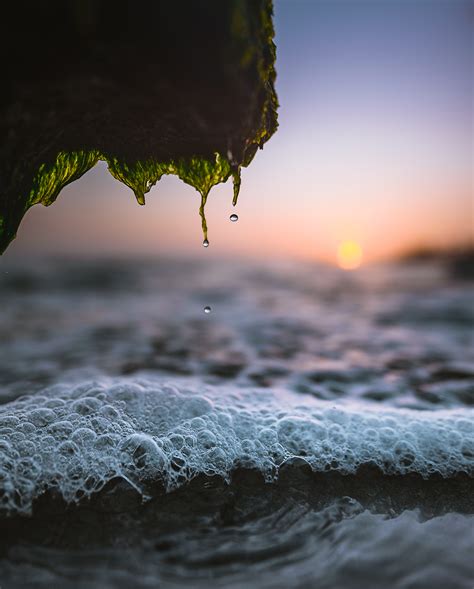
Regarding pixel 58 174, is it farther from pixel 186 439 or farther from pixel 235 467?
pixel 235 467

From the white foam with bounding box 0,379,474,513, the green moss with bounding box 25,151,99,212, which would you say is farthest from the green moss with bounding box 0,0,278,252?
the white foam with bounding box 0,379,474,513

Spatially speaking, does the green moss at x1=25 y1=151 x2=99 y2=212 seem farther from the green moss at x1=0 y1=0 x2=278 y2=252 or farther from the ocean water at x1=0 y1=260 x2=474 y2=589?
the ocean water at x1=0 y1=260 x2=474 y2=589

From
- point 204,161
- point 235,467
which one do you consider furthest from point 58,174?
point 235,467

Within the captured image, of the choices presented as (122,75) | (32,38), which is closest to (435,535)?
(122,75)

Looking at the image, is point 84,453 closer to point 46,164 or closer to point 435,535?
point 46,164

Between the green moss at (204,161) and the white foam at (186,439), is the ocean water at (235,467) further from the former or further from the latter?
the green moss at (204,161)
